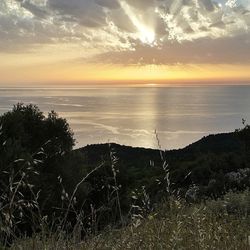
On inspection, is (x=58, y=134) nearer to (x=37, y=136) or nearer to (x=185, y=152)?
(x=37, y=136)

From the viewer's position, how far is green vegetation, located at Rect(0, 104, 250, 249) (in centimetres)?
307

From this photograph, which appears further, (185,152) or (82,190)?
(185,152)

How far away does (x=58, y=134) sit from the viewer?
2883 centimetres

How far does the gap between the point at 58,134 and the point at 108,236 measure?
25548 millimetres

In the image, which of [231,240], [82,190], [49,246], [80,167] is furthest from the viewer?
[80,167]

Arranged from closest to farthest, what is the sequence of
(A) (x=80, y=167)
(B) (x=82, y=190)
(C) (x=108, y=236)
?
(C) (x=108, y=236)
(B) (x=82, y=190)
(A) (x=80, y=167)

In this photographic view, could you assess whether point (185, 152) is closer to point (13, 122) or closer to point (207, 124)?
point (13, 122)

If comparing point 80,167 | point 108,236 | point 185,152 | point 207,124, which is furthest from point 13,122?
point 207,124

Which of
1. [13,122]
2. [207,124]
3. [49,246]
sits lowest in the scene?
[207,124]

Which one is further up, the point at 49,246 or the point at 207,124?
the point at 49,246

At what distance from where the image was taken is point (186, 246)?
117 inches

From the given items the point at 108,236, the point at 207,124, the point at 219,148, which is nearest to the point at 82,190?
the point at 108,236

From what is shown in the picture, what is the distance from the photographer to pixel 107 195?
5.43 meters

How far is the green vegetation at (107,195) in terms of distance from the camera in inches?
121
